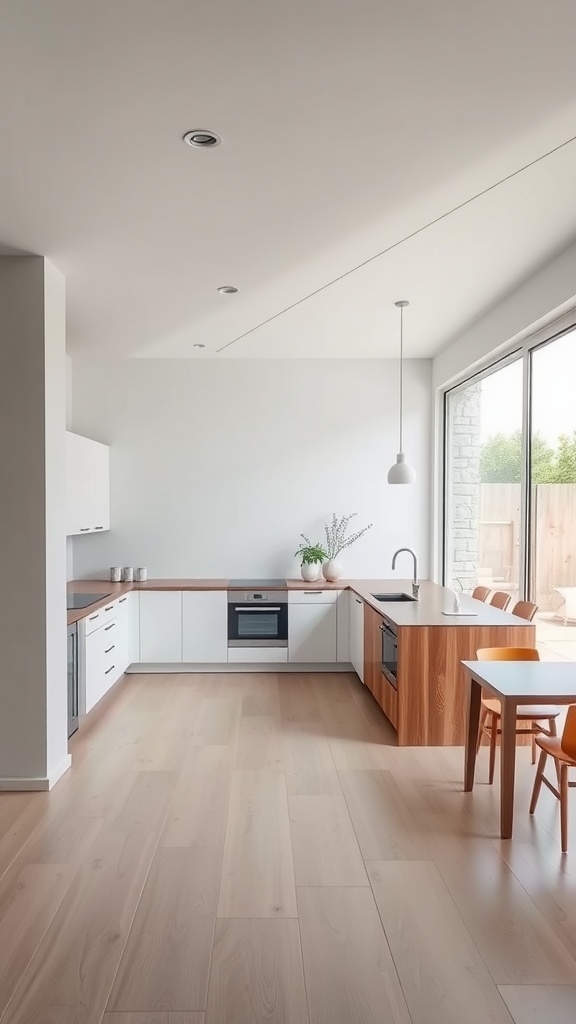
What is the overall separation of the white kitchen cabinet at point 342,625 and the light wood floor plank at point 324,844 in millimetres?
2516

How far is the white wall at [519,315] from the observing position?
3.87m

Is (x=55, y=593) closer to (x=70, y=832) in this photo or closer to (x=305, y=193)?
(x=70, y=832)

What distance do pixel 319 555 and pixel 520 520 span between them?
203 centimetres

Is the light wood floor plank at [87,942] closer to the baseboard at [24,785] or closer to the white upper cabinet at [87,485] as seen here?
the baseboard at [24,785]

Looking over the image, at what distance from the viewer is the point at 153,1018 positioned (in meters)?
1.92

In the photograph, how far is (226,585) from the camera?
5.99 meters

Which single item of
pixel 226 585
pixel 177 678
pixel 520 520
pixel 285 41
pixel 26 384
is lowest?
pixel 177 678

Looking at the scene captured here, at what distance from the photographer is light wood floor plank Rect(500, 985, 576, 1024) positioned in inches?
75.2

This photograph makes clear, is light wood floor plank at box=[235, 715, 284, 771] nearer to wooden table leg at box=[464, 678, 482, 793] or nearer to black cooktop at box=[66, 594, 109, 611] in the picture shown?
wooden table leg at box=[464, 678, 482, 793]

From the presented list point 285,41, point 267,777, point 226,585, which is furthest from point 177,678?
point 285,41

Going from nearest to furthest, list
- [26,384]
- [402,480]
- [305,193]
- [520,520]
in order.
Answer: [305,193]
[26,384]
[520,520]
[402,480]

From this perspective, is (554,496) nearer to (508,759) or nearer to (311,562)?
(508,759)

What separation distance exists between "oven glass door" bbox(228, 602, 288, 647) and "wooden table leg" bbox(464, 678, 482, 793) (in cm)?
258

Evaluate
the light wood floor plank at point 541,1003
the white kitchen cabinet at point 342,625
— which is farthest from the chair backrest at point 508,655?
the white kitchen cabinet at point 342,625
